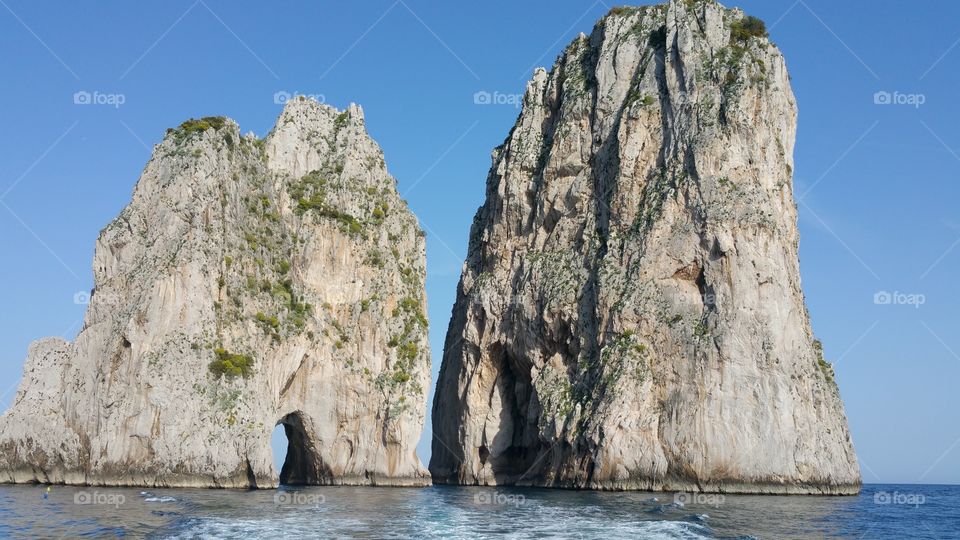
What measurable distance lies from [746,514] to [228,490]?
107 ft

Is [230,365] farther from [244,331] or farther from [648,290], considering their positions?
[648,290]

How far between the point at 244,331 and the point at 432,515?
94.3ft

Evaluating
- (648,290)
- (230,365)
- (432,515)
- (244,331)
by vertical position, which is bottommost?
(432,515)

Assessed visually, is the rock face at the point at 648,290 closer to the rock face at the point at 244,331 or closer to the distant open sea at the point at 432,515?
the distant open sea at the point at 432,515

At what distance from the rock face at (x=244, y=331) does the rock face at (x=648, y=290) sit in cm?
1100

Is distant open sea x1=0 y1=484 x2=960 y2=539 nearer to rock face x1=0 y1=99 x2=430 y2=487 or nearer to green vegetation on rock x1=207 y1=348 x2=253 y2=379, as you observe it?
rock face x1=0 y1=99 x2=430 y2=487

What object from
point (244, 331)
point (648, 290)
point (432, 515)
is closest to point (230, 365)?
point (244, 331)

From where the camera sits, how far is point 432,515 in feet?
169

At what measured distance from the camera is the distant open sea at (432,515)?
41.9m

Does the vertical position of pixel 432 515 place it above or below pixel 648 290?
below

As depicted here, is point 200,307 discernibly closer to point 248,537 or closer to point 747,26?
point 248,537

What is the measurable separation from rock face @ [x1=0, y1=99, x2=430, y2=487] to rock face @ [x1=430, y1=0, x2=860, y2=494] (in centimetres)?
1100

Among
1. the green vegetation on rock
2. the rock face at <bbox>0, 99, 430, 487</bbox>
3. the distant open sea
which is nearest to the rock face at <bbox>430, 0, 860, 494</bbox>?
the distant open sea

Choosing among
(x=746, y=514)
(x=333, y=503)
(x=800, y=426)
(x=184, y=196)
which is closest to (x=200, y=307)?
(x=184, y=196)
